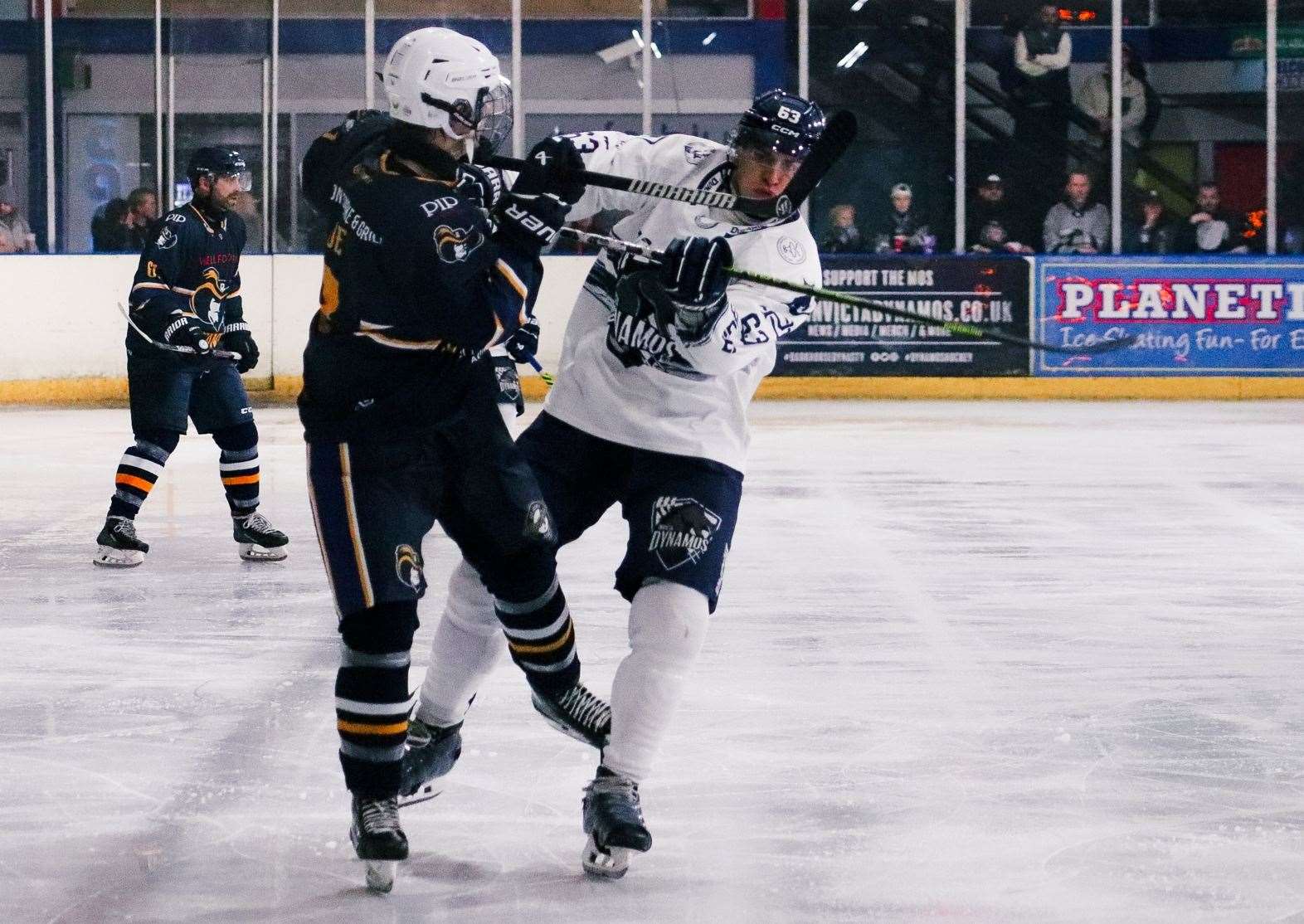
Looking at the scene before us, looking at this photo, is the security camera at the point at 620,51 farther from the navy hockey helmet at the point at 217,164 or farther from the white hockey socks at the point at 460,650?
the white hockey socks at the point at 460,650

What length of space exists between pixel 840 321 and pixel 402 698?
416 inches

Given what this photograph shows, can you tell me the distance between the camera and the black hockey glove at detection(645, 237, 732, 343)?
296 cm

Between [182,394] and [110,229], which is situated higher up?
[110,229]

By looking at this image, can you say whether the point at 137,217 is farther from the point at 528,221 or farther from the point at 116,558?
the point at 528,221

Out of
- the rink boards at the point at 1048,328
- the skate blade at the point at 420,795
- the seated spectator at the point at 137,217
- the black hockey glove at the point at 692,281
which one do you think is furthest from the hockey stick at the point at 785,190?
the seated spectator at the point at 137,217

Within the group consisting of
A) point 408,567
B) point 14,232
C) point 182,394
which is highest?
point 14,232

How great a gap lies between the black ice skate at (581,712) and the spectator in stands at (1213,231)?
1099 centimetres

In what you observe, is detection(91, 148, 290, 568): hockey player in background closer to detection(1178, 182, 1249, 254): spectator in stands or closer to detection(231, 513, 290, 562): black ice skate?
detection(231, 513, 290, 562): black ice skate

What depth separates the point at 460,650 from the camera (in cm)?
332

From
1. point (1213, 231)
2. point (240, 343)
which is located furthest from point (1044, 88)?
point (240, 343)

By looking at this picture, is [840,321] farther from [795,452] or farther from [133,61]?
[133,61]

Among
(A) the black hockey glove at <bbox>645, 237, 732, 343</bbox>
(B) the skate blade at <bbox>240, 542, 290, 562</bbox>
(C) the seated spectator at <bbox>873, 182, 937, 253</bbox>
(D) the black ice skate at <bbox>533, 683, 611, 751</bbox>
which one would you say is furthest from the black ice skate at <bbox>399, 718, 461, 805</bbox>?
(C) the seated spectator at <bbox>873, 182, 937, 253</bbox>

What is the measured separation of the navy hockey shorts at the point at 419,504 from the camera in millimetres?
2900

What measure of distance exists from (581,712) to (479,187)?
0.93 m
